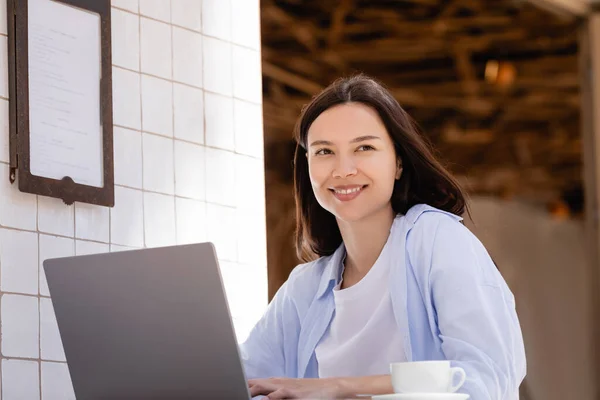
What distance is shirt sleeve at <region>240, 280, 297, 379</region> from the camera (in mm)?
2432

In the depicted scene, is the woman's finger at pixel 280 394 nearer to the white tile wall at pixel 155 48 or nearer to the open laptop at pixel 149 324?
the open laptop at pixel 149 324

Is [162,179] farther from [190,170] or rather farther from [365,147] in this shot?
[365,147]

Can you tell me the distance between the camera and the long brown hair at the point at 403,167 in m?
2.33

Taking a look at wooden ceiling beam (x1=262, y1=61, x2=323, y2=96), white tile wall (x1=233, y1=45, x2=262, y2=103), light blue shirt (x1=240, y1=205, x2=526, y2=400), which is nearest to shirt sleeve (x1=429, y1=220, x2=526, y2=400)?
light blue shirt (x1=240, y1=205, x2=526, y2=400)

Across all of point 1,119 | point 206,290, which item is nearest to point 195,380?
point 206,290

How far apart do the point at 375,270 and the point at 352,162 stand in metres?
0.23

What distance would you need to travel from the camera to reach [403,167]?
239 centimetres

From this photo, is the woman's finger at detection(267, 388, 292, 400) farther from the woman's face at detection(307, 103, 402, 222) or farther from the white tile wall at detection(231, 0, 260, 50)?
the white tile wall at detection(231, 0, 260, 50)

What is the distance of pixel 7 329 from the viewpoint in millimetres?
2252

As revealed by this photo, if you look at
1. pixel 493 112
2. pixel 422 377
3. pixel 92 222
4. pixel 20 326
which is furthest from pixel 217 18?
pixel 493 112

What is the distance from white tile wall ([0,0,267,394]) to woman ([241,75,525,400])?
0.37m

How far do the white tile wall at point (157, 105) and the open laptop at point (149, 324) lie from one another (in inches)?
34.7

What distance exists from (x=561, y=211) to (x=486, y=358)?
677cm

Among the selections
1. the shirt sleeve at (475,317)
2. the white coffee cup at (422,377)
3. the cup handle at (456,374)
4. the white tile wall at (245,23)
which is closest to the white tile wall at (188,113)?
the white tile wall at (245,23)
